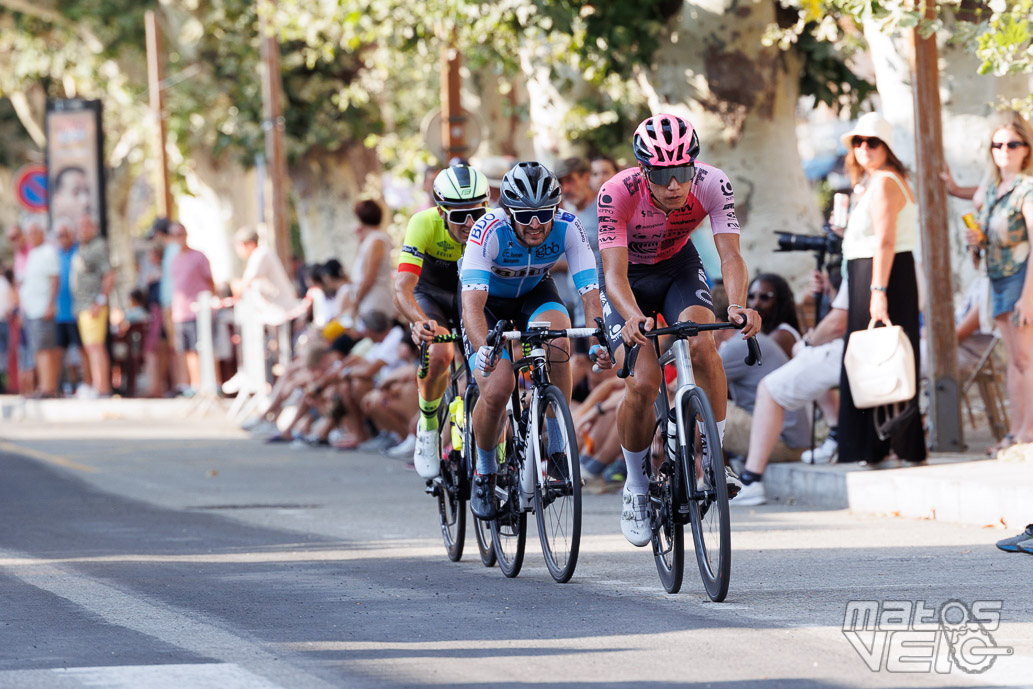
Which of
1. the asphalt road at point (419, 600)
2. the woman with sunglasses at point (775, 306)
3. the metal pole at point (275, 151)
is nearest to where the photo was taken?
the asphalt road at point (419, 600)

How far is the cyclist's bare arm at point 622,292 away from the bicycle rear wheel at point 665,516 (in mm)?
551

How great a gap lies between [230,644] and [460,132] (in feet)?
41.7

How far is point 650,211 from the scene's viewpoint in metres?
8.27

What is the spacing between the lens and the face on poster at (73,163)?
100ft

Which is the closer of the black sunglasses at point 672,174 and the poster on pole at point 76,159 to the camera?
the black sunglasses at point 672,174

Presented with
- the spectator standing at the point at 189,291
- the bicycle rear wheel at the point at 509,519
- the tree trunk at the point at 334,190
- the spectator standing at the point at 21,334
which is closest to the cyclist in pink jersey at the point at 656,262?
the bicycle rear wheel at the point at 509,519

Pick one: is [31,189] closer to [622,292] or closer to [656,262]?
[656,262]

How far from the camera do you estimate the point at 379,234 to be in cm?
1669

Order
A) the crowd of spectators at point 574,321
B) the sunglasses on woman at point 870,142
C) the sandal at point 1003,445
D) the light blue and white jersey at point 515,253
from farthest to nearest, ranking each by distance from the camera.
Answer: the sandal at point 1003,445, the crowd of spectators at point 574,321, the sunglasses on woman at point 870,142, the light blue and white jersey at point 515,253

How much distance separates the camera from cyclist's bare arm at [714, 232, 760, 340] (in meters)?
7.71

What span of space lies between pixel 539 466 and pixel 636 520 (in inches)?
19.7

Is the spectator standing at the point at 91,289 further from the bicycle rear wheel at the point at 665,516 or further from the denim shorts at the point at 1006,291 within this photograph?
the bicycle rear wheel at the point at 665,516

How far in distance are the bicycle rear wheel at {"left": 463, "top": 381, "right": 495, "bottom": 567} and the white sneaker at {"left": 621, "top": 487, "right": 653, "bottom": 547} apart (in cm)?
95

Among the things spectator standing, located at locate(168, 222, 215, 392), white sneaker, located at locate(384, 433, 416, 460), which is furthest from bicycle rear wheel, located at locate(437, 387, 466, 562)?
spectator standing, located at locate(168, 222, 215, 392)
